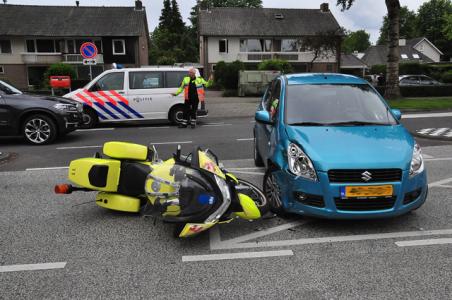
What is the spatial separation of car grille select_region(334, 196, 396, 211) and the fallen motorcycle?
0.80 metres

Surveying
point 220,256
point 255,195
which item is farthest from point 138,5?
point 220,256

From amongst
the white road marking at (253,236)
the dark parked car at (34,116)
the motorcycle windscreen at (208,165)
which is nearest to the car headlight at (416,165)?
the white road marking at (253,236)

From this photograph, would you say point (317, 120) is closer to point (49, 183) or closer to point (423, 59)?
point (49, 183)

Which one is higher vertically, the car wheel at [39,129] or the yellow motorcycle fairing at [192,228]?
the car wheel at [39,129]

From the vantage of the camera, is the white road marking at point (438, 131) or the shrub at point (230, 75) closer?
the white road marking at point (438, 131)

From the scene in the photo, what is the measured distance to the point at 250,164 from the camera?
8.15 metres

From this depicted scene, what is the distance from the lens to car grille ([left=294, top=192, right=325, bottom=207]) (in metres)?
4.38

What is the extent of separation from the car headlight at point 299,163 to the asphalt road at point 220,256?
2.14 feet

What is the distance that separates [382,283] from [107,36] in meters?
42.3

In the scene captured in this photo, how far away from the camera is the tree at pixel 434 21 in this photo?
3012 inches

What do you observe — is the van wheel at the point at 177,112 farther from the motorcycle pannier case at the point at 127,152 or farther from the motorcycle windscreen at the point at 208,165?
the motorcycle windscreen at the point at 208,165

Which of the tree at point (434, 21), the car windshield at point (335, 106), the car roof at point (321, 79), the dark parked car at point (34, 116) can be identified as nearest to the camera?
the car windshield at point (335, 106)

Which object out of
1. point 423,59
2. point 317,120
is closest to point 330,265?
point 317,120

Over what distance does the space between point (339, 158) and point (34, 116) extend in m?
8.45
